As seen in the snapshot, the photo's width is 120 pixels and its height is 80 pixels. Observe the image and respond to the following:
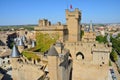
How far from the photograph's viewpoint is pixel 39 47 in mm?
35469

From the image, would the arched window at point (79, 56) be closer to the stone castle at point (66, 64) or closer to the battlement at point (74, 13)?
the stone castle at point (66, 64)

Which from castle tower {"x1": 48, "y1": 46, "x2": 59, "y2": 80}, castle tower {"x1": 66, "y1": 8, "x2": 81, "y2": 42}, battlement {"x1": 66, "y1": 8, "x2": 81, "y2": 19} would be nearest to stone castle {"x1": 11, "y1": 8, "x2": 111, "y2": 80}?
castle tower {"x1": 48, "y1": 46, "x2": 59, "y2": 80}

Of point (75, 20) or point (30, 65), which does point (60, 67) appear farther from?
point (75, 20)

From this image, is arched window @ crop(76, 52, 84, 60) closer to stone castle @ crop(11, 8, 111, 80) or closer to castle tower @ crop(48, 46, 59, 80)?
stone castle @ crop(11, 8, 111, 80)

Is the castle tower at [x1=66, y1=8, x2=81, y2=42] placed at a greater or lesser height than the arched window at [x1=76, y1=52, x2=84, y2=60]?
greater

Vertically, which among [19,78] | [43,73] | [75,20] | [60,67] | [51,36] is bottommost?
[19,78]

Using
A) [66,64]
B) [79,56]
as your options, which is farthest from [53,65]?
[79,56]

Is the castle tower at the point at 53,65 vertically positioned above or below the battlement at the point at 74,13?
below

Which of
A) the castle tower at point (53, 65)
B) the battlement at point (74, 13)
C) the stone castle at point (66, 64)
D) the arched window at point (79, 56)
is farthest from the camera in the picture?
the battlement at point (74, 13)

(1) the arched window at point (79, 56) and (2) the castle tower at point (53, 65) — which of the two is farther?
(1) the arched window at point (79, 56)

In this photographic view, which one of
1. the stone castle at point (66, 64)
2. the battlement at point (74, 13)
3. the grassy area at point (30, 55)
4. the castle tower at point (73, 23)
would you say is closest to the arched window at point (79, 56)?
the stone castle at point (66, 64)

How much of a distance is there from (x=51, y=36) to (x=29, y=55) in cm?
720

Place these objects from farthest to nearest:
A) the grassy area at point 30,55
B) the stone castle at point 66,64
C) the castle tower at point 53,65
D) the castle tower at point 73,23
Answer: the castle tower at point 73,23
the grassy area at point 30,55
the stone castle at point 66,64
the castle tower at point 53,65

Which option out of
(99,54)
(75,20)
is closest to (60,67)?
(99,54)
